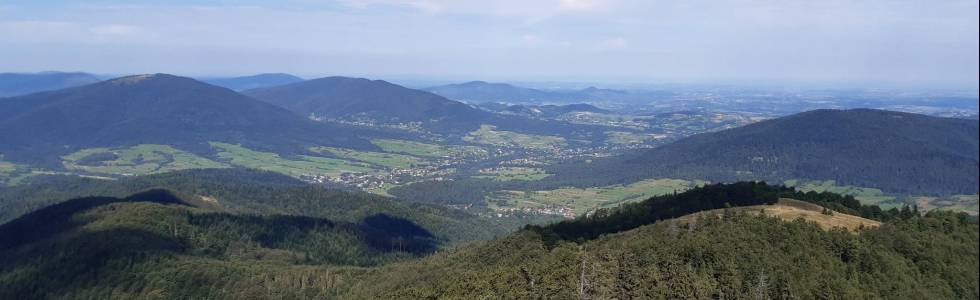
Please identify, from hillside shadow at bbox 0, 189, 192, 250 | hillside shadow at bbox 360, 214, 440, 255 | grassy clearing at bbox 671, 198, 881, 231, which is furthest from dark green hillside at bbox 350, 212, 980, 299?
hillside shadow at bbox 0, 189, 192, 250

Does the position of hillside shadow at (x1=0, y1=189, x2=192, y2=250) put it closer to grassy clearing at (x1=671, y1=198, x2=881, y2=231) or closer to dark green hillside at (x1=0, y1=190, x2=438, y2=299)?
dark green hillside at (x1=0, y1=190, x2=438, y2=299)

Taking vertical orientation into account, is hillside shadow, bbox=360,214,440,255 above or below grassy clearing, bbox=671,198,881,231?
below

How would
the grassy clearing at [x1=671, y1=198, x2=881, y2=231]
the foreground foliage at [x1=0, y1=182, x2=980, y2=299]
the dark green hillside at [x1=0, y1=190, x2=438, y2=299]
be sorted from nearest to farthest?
the foreground foliage at [x1=0, y1=182, x2=980, y2=299] < the grassy clearing at [x1=671, y1=198, x2=881, y2=231] < the dark green hillside at [x1=0, y1=190, x2=438, y2=299]

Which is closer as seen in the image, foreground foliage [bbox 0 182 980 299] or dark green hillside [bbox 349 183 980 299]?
dark green hillside [bbox 349 183 980 299]

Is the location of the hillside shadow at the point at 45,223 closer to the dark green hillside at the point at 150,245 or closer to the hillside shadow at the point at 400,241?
the dark green hillside at the point at 150,245

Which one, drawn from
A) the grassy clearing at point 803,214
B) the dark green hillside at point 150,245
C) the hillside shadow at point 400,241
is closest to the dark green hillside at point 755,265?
the grassy clearing at point 803,214

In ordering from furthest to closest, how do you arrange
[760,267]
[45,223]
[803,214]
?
[45,223] → [803,214] → [760,267]

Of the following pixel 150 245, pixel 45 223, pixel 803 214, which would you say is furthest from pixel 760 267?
pixel 45 223

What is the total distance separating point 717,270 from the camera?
63.5 m

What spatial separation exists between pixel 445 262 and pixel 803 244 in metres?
64.4

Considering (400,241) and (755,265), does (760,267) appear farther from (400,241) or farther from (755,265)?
(400,241)

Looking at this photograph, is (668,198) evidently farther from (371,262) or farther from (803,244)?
(371,262)

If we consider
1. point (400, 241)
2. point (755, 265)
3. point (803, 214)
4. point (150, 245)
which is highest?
point (755, 265)

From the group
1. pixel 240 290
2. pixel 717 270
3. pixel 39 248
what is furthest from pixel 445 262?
pixel 39 248
